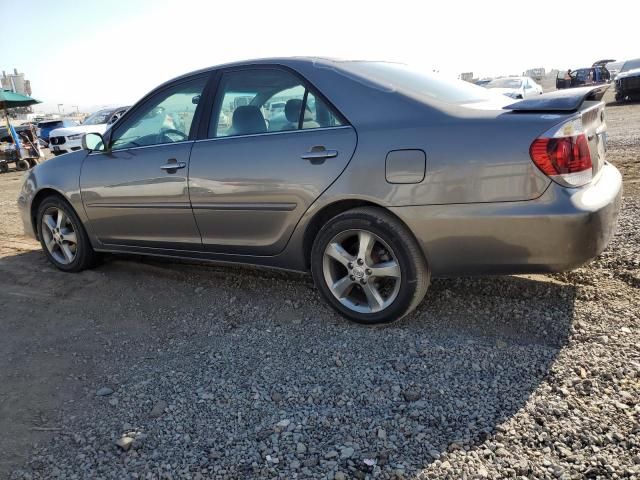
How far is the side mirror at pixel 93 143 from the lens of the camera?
457 cm

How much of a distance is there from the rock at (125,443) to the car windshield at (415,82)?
2.34 m

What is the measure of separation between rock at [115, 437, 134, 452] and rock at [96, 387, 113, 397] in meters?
0.47

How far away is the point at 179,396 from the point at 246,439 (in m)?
0.57

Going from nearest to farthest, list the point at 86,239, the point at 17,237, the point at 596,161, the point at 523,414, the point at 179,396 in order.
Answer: the point at 523,414 → the point at 179,396 → the point at 596,161 → the point at 86,239 → the point at 17,237

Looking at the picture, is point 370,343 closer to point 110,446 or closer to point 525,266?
point 525,266

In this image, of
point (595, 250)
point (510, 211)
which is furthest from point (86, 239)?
point (595, 250)

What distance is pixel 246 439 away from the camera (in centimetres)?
247

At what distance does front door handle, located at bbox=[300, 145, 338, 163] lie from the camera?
3.32 m

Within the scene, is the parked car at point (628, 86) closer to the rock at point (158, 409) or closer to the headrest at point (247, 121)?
the headrest at point (247, 121)

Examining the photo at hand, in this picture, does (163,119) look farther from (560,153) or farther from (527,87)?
(527,87)

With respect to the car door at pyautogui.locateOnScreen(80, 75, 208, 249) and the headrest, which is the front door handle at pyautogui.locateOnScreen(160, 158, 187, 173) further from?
the headrest

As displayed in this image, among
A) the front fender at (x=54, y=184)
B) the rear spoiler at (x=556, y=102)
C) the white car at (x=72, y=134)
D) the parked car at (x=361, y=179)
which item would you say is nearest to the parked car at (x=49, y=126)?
the white car at (x=72, y=134)

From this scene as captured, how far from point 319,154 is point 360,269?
734 mm

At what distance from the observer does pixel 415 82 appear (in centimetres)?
353
